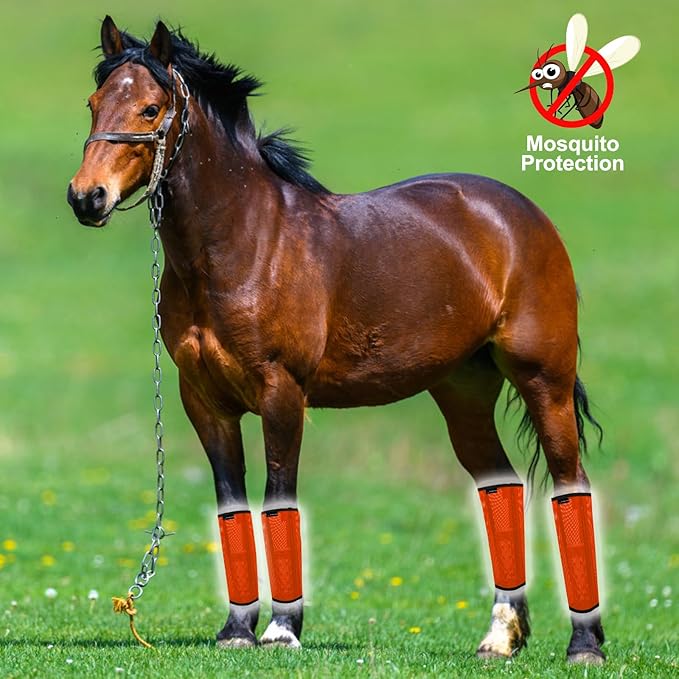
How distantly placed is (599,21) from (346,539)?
33549mm

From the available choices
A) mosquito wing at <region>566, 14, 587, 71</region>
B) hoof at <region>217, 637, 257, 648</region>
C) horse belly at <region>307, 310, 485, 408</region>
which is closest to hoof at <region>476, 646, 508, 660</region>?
hoof at <region>217, 637, 257, 648</region>

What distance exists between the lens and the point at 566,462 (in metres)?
8.26

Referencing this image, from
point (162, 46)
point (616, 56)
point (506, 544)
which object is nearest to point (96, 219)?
point (162, 46)

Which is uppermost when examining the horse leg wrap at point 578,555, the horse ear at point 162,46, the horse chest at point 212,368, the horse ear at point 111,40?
the horse ear at point 111,40

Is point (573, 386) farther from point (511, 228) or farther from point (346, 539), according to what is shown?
point (346, 539)

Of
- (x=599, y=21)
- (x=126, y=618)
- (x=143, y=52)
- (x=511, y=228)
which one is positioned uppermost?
(x=599, y=21)

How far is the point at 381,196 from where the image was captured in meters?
8.16

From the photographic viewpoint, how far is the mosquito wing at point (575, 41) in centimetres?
1081

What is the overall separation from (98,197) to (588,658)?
3.73m

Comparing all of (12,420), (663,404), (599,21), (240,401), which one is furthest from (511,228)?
(599,21)

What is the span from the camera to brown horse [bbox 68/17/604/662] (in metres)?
7.35

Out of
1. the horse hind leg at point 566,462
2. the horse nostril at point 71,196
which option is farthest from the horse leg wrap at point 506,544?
the horse nostril at point 71,196

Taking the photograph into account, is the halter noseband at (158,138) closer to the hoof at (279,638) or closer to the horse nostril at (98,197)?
the horse nostril at (98,197)

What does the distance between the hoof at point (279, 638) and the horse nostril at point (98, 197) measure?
243cm
